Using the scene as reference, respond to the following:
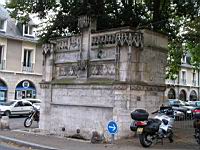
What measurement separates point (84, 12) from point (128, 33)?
361 centimetres

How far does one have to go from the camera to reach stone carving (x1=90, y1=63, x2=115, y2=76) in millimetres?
14893

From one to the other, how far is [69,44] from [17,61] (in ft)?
83.6

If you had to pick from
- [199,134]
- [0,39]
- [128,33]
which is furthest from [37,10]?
[0,39]

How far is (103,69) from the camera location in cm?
1523

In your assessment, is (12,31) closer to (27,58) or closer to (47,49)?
(27,58)

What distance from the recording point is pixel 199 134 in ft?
43.3

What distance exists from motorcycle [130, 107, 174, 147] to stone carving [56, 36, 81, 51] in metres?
4.65

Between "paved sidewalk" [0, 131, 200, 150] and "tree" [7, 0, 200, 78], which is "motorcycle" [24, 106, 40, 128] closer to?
→ "tree" [7, 0, 200, 78]

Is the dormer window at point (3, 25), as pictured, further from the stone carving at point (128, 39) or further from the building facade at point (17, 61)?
the stone carving at point (128, 39)

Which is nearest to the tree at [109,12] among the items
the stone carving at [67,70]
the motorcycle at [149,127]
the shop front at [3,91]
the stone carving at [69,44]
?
the stone carving at [69,44]

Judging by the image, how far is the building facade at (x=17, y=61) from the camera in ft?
131

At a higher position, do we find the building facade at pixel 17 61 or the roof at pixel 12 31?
the roof at pixel 12 31

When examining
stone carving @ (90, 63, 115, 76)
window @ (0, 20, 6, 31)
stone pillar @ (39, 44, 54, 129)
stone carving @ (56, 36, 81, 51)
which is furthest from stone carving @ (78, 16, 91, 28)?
window @ (0, 20, 6, 31)

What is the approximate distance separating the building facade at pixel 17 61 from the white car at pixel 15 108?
8626mm
